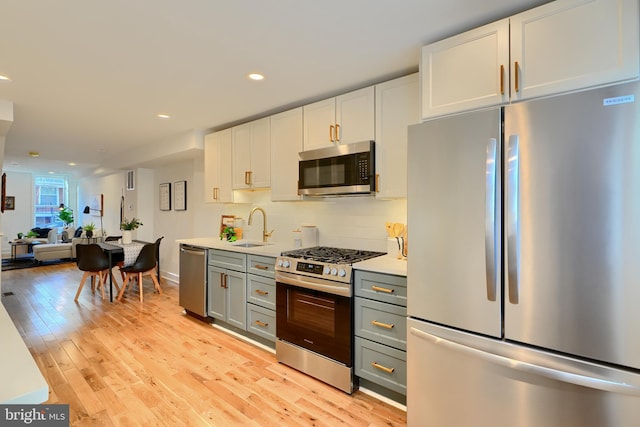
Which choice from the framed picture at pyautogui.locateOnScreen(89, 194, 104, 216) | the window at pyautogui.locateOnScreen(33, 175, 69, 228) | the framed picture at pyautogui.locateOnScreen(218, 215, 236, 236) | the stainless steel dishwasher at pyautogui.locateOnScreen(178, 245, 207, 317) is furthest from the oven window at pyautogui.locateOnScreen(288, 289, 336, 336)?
the window at pyautogui.locateOnScreen(33, 175, 69, 228)

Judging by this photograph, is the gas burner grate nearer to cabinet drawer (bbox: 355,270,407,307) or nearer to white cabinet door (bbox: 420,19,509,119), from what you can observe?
cabinet drawer (bbox: 355,270,407,307)

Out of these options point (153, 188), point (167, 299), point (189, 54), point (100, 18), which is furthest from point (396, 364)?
point (153, 188)

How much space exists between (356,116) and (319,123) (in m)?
0.41

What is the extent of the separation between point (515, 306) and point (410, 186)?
768 mm

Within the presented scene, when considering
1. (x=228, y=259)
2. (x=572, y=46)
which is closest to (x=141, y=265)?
(x=228, y=259)

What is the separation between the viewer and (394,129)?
2.45 m

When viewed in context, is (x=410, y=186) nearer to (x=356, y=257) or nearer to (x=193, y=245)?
(x=356, y=257)

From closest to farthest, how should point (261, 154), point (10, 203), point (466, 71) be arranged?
point (466, 71)
point (261, 154)
point (10, 203)

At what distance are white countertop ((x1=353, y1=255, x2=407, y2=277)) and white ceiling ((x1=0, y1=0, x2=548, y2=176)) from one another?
1.44m

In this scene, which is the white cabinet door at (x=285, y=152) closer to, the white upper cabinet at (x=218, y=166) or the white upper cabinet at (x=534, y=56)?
the white upper cabinet at (x=218, y=166)

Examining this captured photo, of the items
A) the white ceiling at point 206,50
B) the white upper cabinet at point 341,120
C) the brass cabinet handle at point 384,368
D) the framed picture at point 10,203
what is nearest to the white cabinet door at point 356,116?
the white upper cabinet at point 341,120

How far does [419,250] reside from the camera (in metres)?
1.76

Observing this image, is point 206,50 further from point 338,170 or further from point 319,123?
point 338,170

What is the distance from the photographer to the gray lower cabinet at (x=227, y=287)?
3.18m
